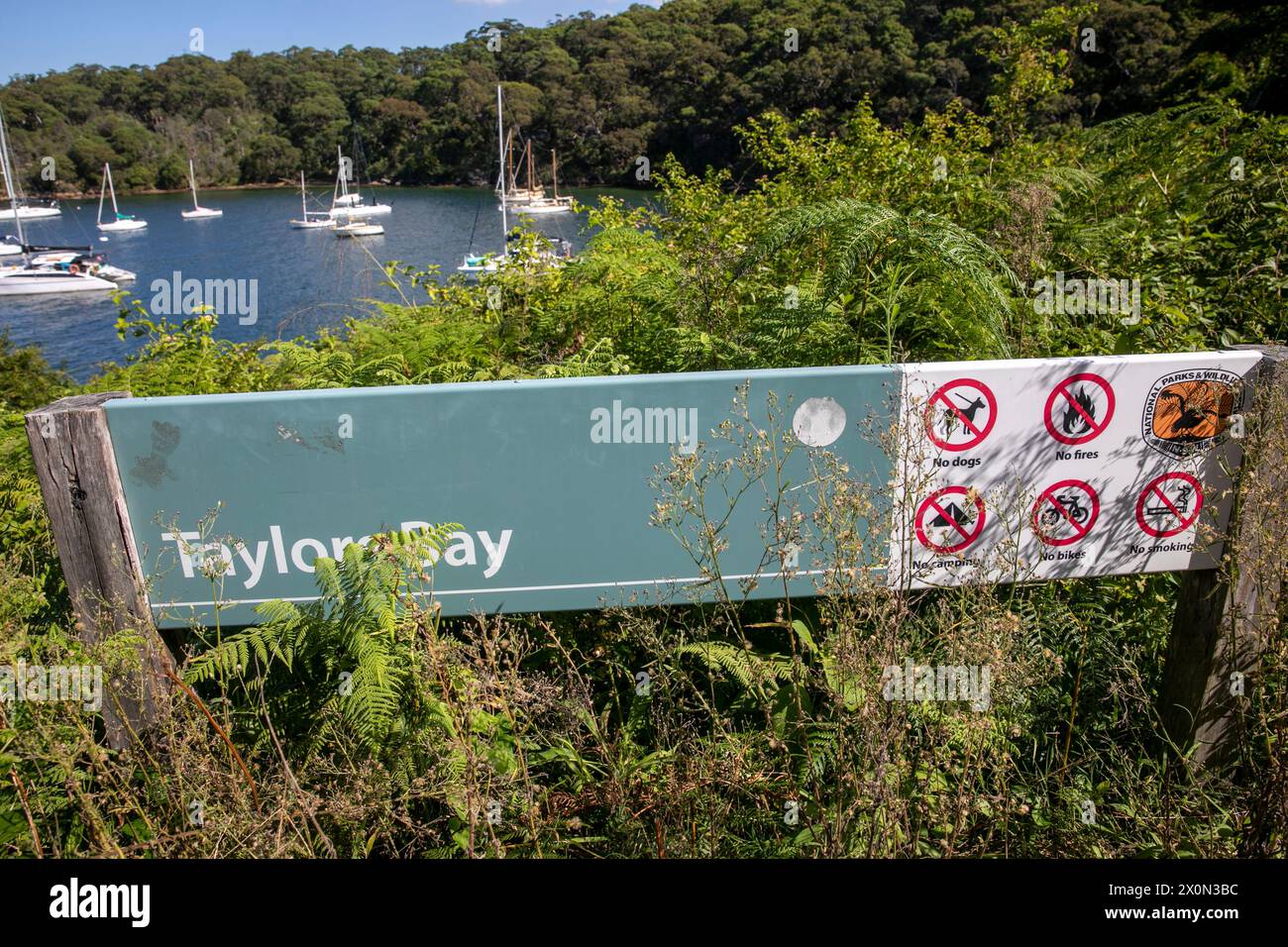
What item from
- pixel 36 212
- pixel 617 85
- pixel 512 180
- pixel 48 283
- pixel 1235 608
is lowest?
pixel 1235 608

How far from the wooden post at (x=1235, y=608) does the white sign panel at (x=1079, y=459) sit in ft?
0.27

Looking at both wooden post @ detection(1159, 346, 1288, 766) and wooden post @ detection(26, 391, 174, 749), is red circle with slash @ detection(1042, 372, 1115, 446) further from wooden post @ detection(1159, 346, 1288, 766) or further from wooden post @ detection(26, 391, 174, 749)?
wooden post @ detection(26, 391, 174, 749)

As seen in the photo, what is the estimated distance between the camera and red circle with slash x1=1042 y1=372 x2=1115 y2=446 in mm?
2478

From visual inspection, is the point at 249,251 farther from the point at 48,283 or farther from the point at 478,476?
the point at 478,476

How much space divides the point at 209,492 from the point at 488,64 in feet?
226

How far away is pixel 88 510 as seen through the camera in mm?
2400

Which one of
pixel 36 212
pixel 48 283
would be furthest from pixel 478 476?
pixel 36 212

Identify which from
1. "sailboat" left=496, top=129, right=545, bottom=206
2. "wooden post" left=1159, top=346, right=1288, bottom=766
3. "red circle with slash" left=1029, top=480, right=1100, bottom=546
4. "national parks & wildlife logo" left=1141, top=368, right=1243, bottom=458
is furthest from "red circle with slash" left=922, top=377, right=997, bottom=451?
"sailboat" left=496, top=129, right=545, bottom=206

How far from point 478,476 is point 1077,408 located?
1718mm

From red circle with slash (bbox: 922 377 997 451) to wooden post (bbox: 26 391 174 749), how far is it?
2238 millimetres

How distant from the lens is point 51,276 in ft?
136

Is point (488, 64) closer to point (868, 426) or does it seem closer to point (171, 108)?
point (171, 108)

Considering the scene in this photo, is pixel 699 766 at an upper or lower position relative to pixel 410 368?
lower

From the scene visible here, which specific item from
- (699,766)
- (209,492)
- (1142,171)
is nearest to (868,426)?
(699,766)
